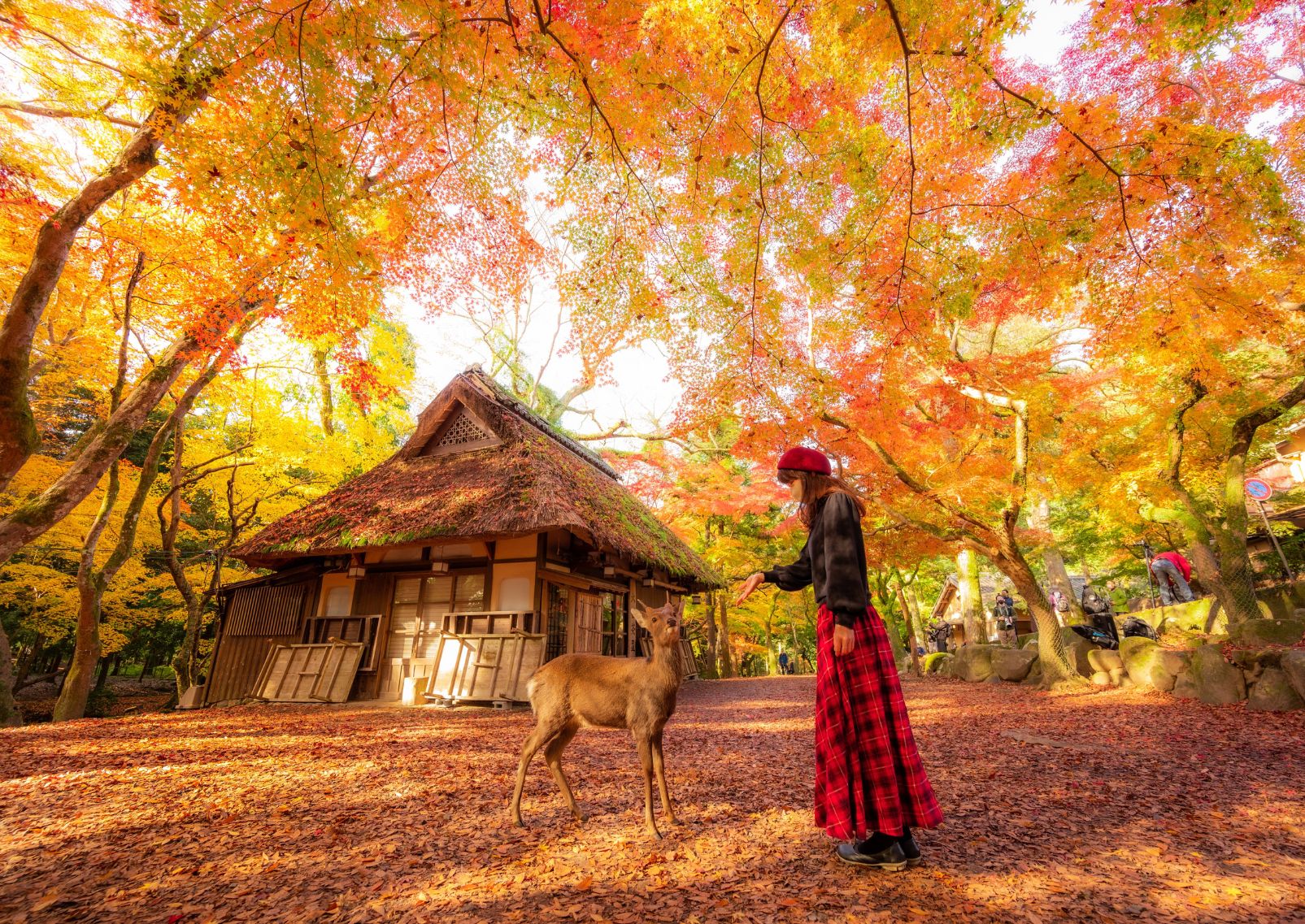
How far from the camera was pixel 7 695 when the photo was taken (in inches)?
385

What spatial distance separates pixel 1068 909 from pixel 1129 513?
479 inches

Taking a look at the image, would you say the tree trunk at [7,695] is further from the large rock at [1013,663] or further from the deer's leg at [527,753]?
the large rock at [1013,663]

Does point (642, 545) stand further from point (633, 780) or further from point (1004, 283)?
point (1004, 283)

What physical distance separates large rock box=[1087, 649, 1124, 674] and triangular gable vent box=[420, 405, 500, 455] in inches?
453

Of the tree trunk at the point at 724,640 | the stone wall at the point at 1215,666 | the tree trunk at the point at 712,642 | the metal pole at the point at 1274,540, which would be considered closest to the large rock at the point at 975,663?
the stone wall at the point at 1215,666

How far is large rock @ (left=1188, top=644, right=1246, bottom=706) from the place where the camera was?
6754 millimetres

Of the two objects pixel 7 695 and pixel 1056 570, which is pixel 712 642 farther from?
pixel 7 695

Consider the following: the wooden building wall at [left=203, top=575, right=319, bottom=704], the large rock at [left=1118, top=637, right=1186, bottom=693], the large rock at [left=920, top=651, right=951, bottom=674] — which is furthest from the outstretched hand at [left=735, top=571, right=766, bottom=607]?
the large rock at [left=920, top=651, right=951, bottom=674]

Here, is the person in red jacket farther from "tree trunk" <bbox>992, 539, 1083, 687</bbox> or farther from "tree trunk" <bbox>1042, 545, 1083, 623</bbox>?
"tree trunk" <bbox>992, 539, 1083, 687</bbox>

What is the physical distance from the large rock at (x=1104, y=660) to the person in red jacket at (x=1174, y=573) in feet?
28.5

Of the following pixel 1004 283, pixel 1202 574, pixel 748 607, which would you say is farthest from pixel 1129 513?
pixel 748 607

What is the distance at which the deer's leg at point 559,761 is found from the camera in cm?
310

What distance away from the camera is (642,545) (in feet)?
35.0

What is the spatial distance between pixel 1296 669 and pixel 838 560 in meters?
7.47
